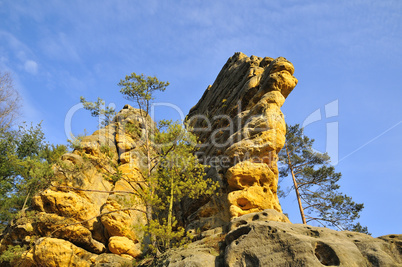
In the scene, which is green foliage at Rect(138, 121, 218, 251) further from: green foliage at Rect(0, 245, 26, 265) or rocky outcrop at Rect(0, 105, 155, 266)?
green foliage at Rect(0, 245, 26, 265)

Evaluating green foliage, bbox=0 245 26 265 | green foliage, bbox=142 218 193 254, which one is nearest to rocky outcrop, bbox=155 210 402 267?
green foliage, bbox=142 218 193 254

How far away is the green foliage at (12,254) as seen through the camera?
1561 cm

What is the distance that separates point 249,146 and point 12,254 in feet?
48.3

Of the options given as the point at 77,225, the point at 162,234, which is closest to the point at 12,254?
the point at 77,225

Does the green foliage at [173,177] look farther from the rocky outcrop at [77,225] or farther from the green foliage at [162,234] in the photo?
the rocky outcrop at [77,225]

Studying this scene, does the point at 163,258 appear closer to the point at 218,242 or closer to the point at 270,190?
the point at 218,242

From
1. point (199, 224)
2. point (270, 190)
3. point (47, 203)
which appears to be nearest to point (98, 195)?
point (47, 203)

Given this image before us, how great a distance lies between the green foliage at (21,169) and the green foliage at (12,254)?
10.9 feet

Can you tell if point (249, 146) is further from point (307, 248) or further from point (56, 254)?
point (56, 254)

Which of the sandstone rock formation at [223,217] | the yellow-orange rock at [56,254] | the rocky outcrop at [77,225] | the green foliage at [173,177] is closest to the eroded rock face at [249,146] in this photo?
the sandstone rock formation at [223,217]

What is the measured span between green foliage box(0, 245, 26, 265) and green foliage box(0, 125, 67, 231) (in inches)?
131

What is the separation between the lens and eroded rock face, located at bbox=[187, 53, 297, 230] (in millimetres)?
15604

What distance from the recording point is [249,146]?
1677 cm

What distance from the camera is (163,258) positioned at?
38.4ft
